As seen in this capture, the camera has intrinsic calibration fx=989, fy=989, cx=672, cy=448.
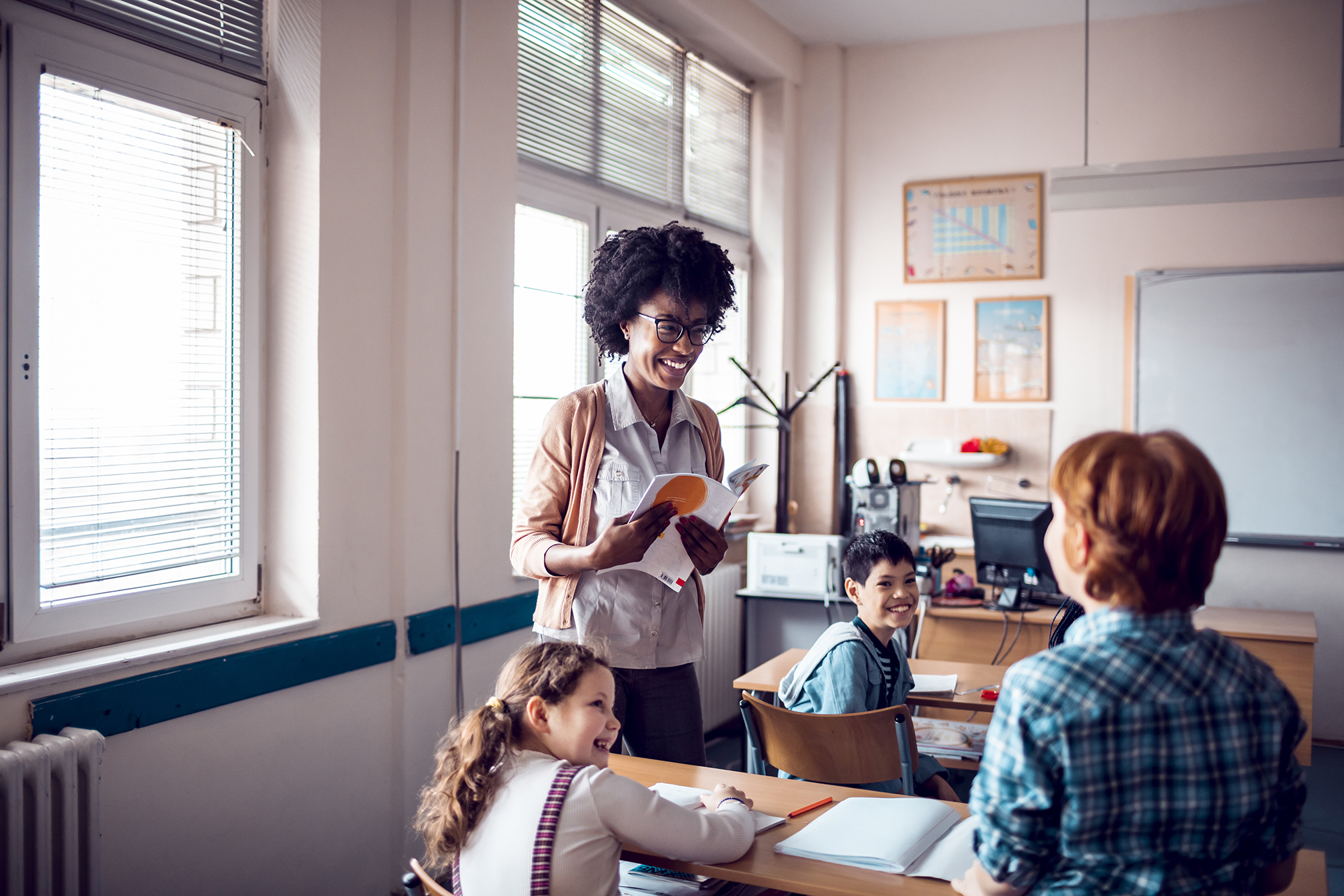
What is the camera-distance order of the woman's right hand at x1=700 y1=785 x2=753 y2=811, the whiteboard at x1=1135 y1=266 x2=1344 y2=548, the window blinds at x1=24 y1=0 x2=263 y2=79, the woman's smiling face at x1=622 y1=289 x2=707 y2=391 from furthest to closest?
the whiteboard at x1=1135 y1=266 x2=1344 y2=548
the window blinds at x1=24 y1=0 x2=263 y2=79
the woman's smiling face at x1=622 y1=289 x2=707 y2=391
the woman's right hand at x1=700 y1=785 x2=753 y2=811

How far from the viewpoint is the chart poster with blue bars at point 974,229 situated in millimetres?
4809

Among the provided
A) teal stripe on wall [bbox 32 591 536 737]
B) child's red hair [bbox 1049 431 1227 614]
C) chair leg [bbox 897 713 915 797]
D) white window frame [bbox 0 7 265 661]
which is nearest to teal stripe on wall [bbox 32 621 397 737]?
teal stripe on wall [bbox 32 591 536 737]

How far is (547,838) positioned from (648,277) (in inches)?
43.8

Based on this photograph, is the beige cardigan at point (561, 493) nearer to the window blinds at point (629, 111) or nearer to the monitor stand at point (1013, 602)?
the window blinds at point (629, 111)

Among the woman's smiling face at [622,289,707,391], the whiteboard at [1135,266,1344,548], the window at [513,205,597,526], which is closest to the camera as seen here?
the woman's smiling face at [622,289,707,391]

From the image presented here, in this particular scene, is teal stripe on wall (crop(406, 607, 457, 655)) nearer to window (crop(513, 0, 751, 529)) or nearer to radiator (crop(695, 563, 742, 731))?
window (crop(513, 0, 751, 529))

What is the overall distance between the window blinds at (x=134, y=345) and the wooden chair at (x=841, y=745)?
1.36 m

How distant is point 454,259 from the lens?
2758 millimetres

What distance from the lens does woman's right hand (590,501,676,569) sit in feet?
5.79

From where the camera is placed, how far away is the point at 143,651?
6.64ft

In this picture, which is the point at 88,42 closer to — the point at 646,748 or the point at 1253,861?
the point at 646,748

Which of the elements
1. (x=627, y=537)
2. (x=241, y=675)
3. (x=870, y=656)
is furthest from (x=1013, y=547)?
(x=241, y=675)

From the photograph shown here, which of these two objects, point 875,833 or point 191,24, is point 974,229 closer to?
point 191,24

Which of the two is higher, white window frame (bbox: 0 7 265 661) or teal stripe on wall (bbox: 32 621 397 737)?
white window frame (bbox: 0 7 265 661)
